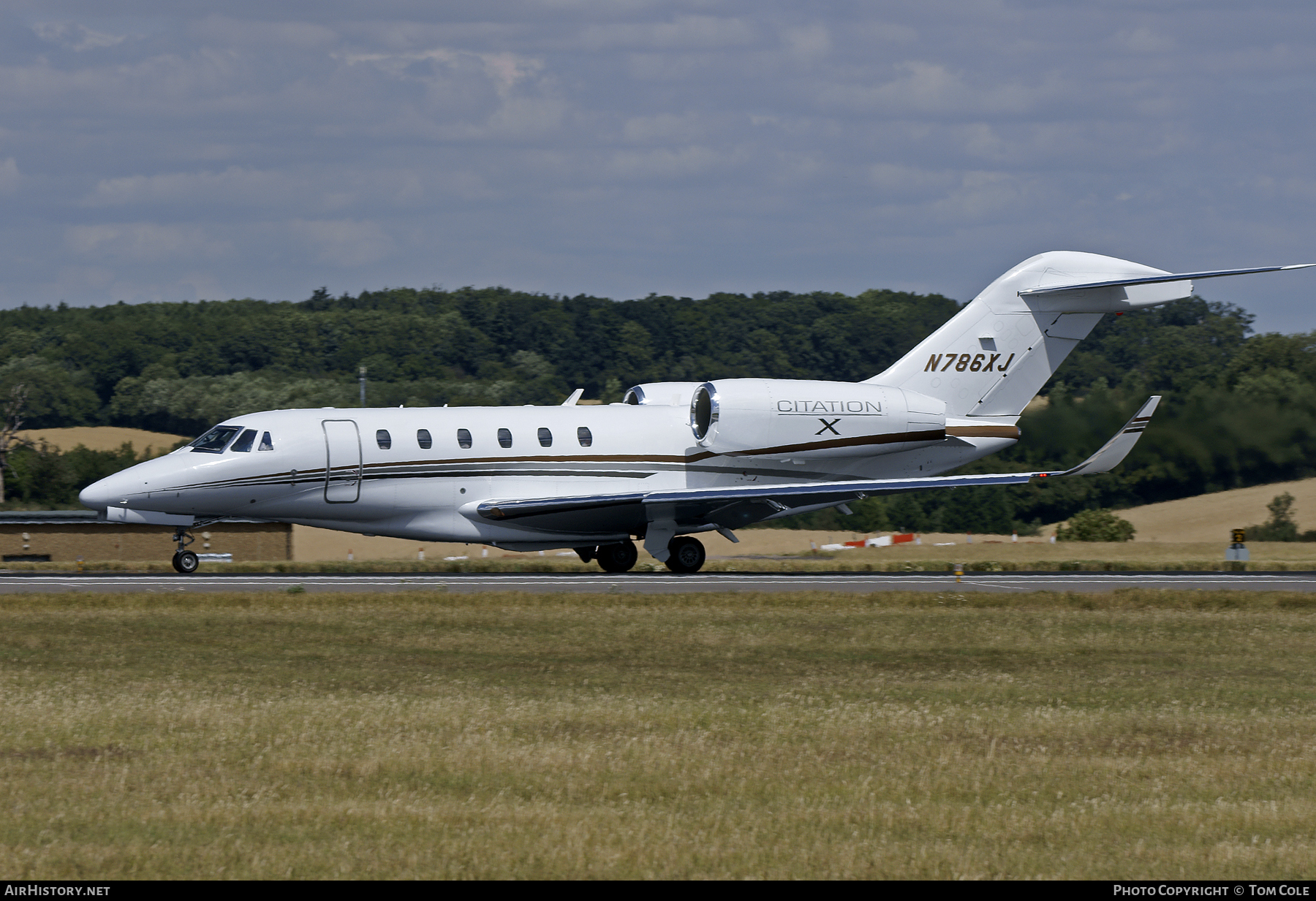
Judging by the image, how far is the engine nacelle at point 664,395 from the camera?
101 ft

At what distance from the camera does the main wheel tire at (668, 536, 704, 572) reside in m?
29.6

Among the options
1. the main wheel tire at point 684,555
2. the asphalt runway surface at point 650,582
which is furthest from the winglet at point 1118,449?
the main wheel tire at point 684,555

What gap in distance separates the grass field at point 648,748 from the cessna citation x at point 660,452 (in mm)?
7136

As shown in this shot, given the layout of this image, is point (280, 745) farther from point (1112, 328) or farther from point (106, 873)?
point (1112, 328)

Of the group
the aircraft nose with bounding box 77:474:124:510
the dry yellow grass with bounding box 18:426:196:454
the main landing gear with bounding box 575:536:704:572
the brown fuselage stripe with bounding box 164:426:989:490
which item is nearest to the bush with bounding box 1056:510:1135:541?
the brown fuselage stripe with bounding box 164:426:989:490

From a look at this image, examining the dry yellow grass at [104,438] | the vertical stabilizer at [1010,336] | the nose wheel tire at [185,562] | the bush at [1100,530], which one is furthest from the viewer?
the dry yellow grass at [104,438]

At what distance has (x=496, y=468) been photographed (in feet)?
92.1

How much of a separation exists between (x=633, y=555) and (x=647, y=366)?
8900 centimetres

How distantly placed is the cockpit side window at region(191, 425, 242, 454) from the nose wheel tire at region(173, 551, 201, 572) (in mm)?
2056

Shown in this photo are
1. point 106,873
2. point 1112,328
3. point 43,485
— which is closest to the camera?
point 106,873

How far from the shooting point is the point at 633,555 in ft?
100

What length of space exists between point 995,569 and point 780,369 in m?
81.5

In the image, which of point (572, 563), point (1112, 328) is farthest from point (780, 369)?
point (572, 563)

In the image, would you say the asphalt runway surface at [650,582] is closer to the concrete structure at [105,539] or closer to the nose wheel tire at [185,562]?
the nose wheel tire at [185,562]
